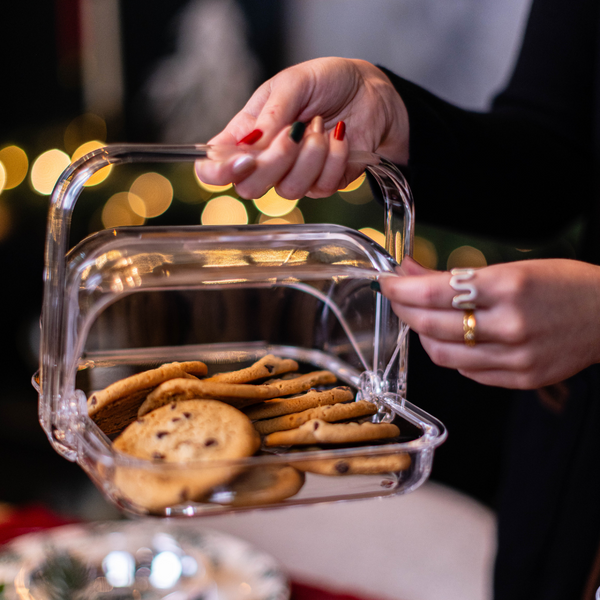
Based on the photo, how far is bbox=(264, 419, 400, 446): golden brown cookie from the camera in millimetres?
408

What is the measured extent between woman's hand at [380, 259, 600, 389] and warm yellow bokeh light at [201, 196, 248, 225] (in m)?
1.53

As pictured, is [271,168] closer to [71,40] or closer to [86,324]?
[86,324]

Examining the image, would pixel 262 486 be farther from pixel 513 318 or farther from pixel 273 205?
pixel 273 205

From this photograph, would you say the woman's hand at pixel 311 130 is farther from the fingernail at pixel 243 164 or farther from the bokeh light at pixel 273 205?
the bokeh light at pixel 273 205

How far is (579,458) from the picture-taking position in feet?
2.81

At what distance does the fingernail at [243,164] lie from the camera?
0.46 m

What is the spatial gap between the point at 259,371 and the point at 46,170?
2008 millimetres

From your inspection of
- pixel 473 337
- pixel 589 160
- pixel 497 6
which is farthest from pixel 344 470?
pixel 497 6

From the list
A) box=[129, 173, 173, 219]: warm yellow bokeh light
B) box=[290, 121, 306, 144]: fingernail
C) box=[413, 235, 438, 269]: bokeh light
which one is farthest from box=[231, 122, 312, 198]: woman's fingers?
box=[129, 173, 173, 219]: warm yellow bokeh light

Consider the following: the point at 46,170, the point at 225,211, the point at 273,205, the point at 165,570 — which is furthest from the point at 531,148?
the point at 46,170

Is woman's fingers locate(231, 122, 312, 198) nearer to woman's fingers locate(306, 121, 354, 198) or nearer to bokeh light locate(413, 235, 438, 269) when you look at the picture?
woman's fingers locate(306, 121, 354, 198)

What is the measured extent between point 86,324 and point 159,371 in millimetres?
72

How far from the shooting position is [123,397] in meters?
0.45

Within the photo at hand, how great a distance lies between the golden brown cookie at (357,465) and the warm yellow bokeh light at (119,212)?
1.89 metres
